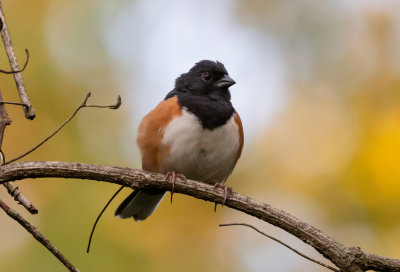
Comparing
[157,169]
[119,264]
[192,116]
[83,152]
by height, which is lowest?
[119,264]

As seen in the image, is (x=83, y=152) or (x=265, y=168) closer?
(x=83, y=152)

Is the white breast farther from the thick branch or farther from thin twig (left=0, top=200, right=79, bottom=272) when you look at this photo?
thin twig (left=0, top=200, right=79, bottom=272)

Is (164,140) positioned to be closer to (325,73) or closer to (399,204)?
(399,204)

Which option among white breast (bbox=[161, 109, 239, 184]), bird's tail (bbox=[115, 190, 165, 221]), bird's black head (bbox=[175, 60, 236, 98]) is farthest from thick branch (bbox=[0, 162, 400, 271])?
bird's black head (bbox=[175, 60, 236, 98])

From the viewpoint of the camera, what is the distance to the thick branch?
93.7 inches

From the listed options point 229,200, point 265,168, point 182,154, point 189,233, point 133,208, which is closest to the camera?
point 229,200

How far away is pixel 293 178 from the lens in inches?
223

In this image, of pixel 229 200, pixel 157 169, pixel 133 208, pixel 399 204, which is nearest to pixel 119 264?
pixel 133 208

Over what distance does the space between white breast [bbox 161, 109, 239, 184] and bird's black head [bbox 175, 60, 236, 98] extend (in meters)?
0.37

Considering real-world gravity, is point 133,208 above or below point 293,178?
below

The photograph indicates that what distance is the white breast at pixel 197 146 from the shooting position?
3543 millimetres

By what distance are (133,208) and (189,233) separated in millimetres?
1556

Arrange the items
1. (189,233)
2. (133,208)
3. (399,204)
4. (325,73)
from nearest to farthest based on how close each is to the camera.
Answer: (133,208)
(399,204)
(189,233)
(325,73)

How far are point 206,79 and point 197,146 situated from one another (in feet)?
2.27
